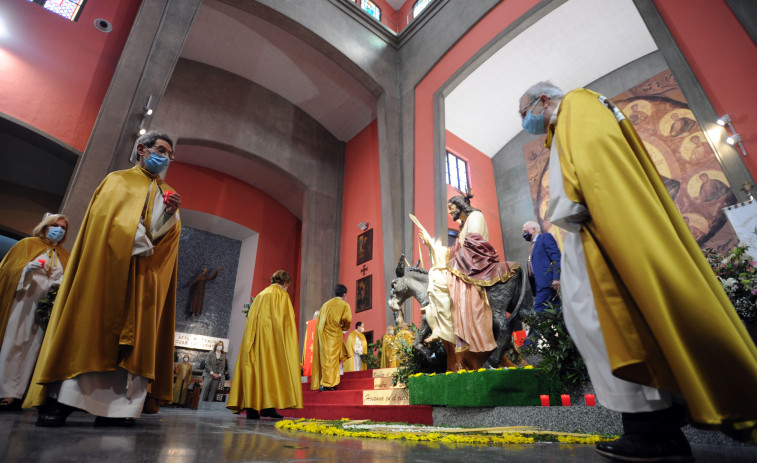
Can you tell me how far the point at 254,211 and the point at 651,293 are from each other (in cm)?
1597

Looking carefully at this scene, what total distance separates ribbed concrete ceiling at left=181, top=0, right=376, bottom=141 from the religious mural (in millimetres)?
8669

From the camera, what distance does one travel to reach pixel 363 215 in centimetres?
1402

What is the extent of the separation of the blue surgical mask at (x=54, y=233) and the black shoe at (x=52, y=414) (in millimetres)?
3098

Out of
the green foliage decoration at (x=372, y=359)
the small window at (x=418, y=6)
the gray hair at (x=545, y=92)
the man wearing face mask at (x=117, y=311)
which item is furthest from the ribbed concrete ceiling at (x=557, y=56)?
the man wearing face mask at (x=117, y=311)

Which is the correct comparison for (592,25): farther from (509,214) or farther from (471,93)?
(509,214)

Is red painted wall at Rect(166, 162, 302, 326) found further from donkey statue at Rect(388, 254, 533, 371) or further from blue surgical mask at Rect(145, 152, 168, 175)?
blue surgical mask at Rect(145, 152, 168, 175)

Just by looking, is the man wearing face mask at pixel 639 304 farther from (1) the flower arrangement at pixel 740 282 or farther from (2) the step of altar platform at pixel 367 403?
(2) the step of altar platform at pixel 367 403

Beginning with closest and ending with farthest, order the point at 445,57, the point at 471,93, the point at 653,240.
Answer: the point at 653,240 < the point at 445,57 < the point at 471,93

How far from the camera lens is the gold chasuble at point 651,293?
113cm

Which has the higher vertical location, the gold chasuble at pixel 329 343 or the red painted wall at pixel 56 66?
the red painted wall at pixel 56 66

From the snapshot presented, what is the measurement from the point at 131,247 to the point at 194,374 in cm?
1253

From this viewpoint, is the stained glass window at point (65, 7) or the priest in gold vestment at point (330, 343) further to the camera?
the stained glass window at point (65, 7)

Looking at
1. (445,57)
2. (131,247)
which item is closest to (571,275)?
(131,247)

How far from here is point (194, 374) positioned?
43.2 ft
